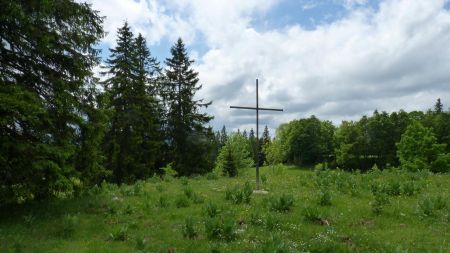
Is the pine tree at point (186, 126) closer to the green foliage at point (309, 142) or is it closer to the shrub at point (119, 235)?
the shrub at point (119, 235)

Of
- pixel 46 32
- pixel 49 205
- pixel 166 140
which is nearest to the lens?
pixel 46 32

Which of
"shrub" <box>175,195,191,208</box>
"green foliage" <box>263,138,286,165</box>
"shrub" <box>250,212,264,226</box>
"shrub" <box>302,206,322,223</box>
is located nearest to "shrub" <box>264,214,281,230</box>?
"shrub" <box>250,212,264,226</box>

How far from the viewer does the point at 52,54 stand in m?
12.1

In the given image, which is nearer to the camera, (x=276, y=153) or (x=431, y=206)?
(x=431, y=206)

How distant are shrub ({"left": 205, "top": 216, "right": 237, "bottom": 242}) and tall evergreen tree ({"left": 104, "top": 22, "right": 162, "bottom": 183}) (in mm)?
25811

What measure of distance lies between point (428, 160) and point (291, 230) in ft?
137

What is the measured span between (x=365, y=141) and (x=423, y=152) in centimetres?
4057

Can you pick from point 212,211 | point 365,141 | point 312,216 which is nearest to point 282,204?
point 312,216

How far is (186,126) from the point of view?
4169 cm

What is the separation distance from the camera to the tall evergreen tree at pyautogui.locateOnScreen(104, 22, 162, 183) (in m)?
34.3

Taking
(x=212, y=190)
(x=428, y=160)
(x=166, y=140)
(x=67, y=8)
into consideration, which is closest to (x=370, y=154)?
(x=428, y=160)

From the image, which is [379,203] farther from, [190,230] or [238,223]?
[190,230]

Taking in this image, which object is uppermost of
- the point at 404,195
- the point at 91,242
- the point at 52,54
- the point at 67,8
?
the point at 67,8

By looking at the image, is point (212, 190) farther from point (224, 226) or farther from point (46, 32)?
point (46, 32)
